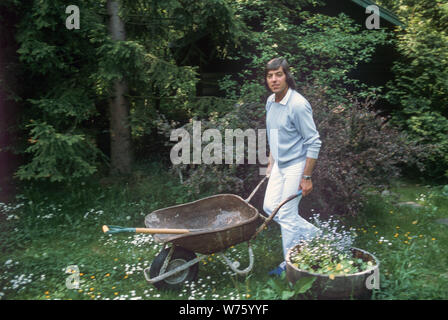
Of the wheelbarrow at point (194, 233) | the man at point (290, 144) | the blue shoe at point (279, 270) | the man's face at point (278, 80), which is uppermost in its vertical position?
the man's face at point (278, 80)

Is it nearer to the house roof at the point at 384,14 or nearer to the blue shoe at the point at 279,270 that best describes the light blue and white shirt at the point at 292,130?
the blue shoe at the point at 279,270

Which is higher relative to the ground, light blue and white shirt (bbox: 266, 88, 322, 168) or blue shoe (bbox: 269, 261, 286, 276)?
light blue and white shirt (bbox: 266, 88, 322, 168)

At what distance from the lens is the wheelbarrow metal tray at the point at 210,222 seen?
3418 millimetres

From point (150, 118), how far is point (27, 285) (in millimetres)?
3173

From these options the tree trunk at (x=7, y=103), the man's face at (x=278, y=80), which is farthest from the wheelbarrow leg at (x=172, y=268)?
the tree trunk at (x=7, y=103)

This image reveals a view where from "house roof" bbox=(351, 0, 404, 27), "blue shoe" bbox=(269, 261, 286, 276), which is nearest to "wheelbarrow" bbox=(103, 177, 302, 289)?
"blue shoe" bbox=(269, 261, 286, 276)

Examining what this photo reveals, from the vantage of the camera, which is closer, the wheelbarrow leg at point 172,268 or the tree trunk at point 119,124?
the wheelbarrow leg at point 172,268

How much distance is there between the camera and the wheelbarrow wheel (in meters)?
3.52

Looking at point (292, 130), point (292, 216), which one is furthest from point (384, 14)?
point (292, 216)

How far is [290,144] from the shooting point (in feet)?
11.9

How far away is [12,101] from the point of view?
238 inches

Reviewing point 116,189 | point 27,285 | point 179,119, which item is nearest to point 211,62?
point 179,119

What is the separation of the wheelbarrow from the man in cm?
22

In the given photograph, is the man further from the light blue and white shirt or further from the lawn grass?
the lawn grass
